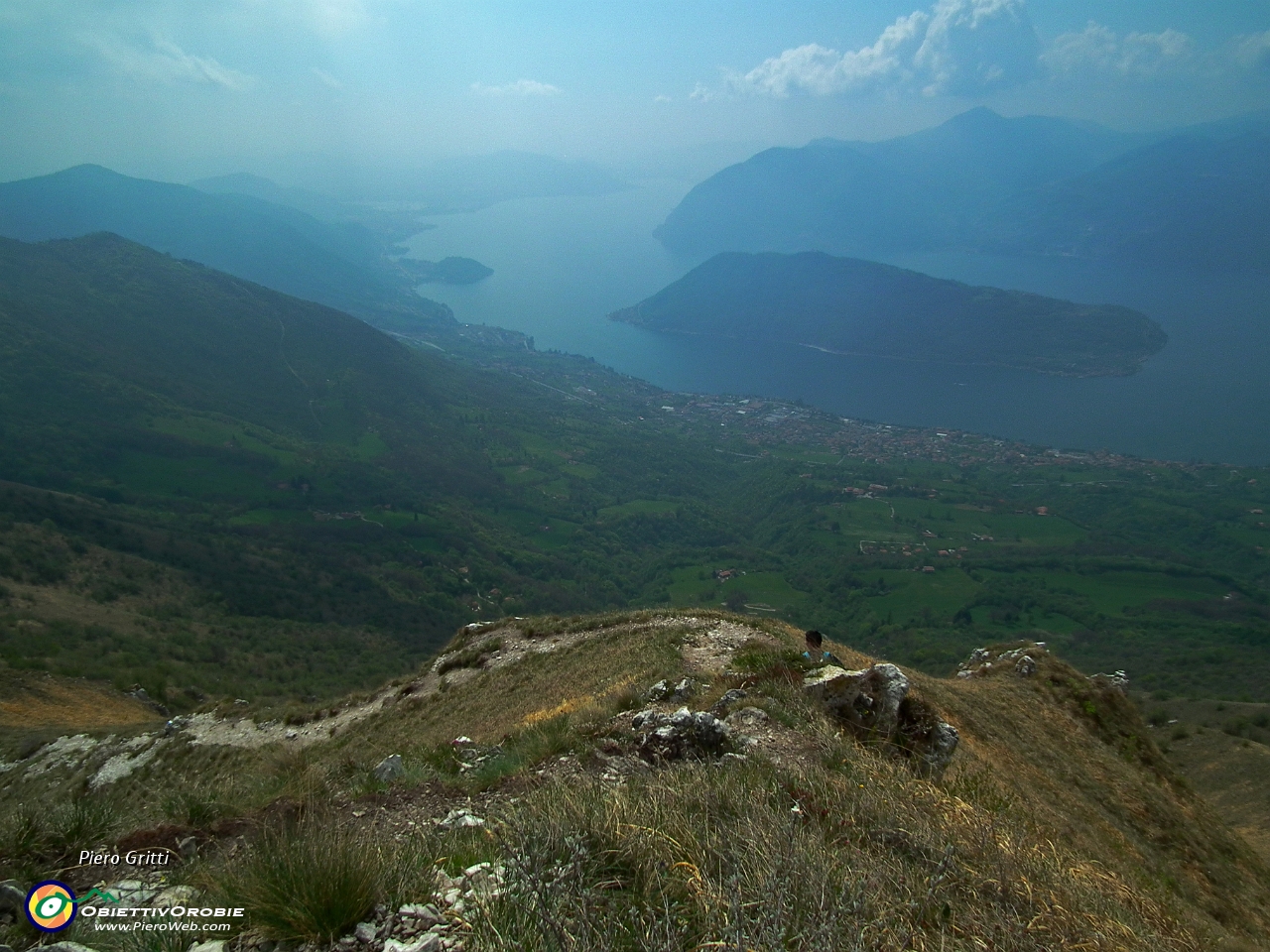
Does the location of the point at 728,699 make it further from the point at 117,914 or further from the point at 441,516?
the point at 441,516

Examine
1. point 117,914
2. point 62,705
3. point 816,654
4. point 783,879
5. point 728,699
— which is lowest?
point 62,705

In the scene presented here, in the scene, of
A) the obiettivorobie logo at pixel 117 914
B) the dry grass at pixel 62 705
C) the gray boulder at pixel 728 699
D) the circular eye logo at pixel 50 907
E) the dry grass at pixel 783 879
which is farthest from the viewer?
the dry grass at pixel 62 705

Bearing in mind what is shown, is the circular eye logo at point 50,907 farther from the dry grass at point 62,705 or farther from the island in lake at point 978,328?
the island in lake at point 978,328

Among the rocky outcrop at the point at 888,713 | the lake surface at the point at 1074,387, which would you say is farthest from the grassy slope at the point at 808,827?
the lake surface at the point at 1074,387

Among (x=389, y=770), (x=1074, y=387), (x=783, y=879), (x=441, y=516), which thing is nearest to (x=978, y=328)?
(x=1074, y=387)

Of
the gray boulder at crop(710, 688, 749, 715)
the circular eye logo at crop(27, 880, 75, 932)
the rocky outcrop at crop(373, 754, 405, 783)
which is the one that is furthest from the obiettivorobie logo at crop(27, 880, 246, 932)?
the gray boulder at crop(710, 688, 749, 715)

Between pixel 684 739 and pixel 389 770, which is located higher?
pixel 684 739
